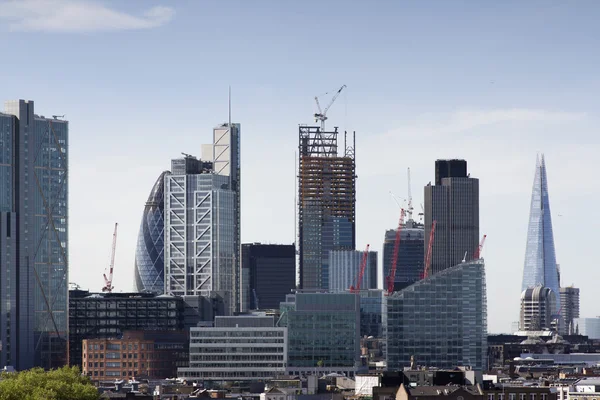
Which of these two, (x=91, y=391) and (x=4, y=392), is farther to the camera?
(x=91, y=391)

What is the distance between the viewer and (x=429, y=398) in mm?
199750

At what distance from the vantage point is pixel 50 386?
188875 millimetres

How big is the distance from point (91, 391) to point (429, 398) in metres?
39.7

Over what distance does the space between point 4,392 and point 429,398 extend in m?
70.1

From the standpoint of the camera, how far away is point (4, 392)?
143m

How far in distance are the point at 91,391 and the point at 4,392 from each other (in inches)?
2139

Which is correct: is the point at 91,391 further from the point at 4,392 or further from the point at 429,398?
the point at 4,392

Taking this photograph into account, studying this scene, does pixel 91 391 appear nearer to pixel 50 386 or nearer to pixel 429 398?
pixel 50 386

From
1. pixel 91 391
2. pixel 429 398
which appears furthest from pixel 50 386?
pixel 429 398

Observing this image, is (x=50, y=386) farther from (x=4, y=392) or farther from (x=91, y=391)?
(x=4, y=392)

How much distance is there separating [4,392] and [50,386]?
4632cm

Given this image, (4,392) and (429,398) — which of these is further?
(429,398)

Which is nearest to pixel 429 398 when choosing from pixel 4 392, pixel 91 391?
pixel 91 391

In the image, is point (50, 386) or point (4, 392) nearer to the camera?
point (4, 392)
